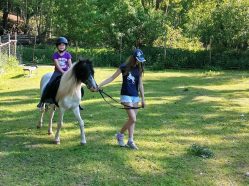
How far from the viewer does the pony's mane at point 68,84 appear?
6.85m

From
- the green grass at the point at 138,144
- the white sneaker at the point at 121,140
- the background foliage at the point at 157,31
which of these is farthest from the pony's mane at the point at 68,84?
the background foliage at the point at 157,31

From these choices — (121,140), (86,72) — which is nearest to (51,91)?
(86,72)

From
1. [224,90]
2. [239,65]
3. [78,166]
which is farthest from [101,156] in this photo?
[239,65]

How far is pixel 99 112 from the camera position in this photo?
10664 mm

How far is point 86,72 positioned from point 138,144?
72.3 inches

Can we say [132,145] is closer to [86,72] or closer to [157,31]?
[86,72]

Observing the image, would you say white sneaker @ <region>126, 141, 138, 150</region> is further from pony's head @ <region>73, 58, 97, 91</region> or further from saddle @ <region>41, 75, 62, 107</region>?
saddle @ <region>41, 75, 62, 107</region>

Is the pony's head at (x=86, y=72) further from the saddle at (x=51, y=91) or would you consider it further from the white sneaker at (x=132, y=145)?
the white sneaker at (x=132, y=145)

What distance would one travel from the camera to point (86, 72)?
6.50m

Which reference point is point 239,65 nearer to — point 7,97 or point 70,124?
point 7,97

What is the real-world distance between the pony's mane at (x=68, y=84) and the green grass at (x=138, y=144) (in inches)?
37.7

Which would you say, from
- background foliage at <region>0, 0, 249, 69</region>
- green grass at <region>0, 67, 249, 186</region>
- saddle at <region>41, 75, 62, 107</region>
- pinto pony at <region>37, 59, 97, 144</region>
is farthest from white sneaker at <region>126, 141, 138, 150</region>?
background foliage at <region>0, 0, 249, 69</region>

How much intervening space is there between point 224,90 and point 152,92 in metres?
2.91

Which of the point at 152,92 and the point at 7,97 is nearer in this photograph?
the point at 7,97
